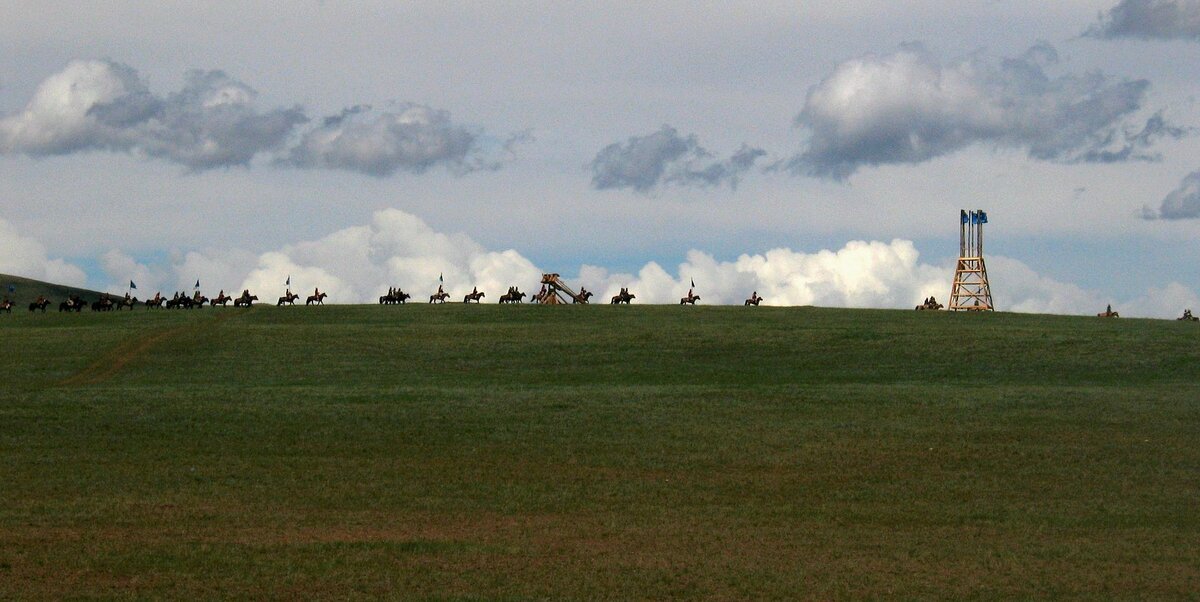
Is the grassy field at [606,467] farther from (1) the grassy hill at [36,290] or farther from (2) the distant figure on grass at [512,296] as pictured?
(1) the grassy hill at [36,290]

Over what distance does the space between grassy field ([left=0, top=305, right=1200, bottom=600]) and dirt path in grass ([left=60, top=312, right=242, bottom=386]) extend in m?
0.25

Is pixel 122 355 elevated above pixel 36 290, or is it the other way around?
pixel 36 290

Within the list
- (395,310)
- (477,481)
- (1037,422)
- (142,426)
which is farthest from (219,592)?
(395,310)

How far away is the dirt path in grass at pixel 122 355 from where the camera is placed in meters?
41.2

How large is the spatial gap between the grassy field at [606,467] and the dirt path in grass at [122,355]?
10.0 inches

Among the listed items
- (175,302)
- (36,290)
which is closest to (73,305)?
(175,302)

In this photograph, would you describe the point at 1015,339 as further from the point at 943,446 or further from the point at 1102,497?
the point at 1102,497

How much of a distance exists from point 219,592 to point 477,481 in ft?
28.2

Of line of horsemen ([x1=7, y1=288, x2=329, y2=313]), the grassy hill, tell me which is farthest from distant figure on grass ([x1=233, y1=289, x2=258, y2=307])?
the grassy hill

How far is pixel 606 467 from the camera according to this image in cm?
2588

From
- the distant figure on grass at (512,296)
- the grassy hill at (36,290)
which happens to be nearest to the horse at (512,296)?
the distant figure on grass at (512,296)

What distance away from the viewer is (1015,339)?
47906 mm

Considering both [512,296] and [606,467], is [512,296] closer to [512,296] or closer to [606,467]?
[512,296]

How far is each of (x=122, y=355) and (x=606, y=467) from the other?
27.0 meters
